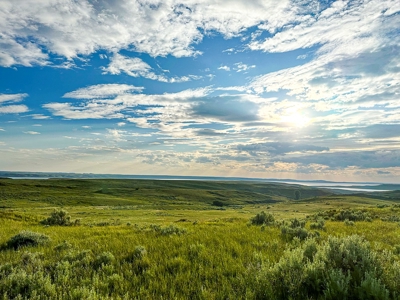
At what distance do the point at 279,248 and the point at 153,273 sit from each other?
484cm

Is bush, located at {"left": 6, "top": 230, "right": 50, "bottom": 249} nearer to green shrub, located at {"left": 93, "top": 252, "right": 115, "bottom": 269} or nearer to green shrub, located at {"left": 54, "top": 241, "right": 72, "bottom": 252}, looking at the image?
green shrub, located at {"left": 54, "top": 241, "right": 72, "bottom": 252}

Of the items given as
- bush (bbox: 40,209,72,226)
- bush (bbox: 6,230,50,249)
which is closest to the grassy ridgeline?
bush (bbox: 6,230,50,249)

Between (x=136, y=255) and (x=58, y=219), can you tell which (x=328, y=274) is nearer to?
(x=136, y=255)

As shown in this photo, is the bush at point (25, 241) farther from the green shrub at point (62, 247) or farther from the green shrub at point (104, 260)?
the green shrub at point (104, 260)

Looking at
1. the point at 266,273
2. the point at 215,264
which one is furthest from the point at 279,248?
the point at 266,273

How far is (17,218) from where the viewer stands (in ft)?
70.9

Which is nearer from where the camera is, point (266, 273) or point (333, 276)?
point (333, 276)

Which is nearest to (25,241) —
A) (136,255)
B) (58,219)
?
(136,255)

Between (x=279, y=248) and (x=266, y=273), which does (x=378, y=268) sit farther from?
(x=279, y=248)

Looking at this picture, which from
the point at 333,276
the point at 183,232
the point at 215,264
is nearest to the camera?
the point at 333,276

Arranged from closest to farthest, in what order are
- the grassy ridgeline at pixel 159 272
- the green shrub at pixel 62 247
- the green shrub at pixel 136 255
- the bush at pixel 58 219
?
1. the grassy ridgeline at pixel 159 272
2. the green shrub at pixel 136 255
3. the green shrub at pixel 62 247
4. the bush at pixel 58 219

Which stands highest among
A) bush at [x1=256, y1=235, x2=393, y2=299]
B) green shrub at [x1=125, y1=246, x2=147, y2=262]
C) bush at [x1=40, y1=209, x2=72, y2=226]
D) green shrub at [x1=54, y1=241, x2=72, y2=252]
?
bush at [x1=256, y1=235, x2=393, y2=299]

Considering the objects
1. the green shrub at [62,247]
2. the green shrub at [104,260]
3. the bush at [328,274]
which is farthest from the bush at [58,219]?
the bush at [328,274]

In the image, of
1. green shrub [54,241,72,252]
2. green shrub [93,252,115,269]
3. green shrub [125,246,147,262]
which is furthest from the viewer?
green shrub [54,241,72,252]
